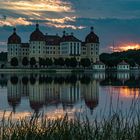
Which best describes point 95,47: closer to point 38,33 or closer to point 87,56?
point 87,56

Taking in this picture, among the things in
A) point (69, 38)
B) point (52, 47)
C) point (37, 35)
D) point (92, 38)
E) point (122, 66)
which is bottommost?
point (122, 66)

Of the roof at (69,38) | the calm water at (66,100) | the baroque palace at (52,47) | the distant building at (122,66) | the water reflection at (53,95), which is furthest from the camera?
the roof at (69,38)

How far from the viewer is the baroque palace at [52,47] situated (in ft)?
414

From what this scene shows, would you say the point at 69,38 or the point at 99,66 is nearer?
the point at 99,66

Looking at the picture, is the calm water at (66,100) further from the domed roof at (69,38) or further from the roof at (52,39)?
the roof at (52,39)

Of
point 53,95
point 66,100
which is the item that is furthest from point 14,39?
point 66,100

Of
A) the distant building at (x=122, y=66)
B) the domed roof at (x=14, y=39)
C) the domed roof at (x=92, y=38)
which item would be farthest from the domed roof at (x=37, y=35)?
the distant building at (x=122, y=66)

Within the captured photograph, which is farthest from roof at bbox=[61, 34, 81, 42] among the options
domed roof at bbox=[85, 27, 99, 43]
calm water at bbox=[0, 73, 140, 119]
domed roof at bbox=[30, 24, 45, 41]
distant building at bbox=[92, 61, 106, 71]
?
calm water at bbox=[0, 73, 140, 119]

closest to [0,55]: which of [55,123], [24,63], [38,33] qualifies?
[38,33]

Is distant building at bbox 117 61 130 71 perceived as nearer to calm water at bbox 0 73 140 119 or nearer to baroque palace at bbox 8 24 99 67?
baroque palace at bbox 8 24 99 67

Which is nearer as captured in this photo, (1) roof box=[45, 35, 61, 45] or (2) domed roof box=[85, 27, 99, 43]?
(1) roof box=[45, 35, 61, 45]

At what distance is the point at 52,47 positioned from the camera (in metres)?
131

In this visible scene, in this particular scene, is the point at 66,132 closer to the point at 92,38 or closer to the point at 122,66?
the point at 122,66

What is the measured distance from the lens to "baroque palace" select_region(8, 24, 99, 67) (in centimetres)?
12619
